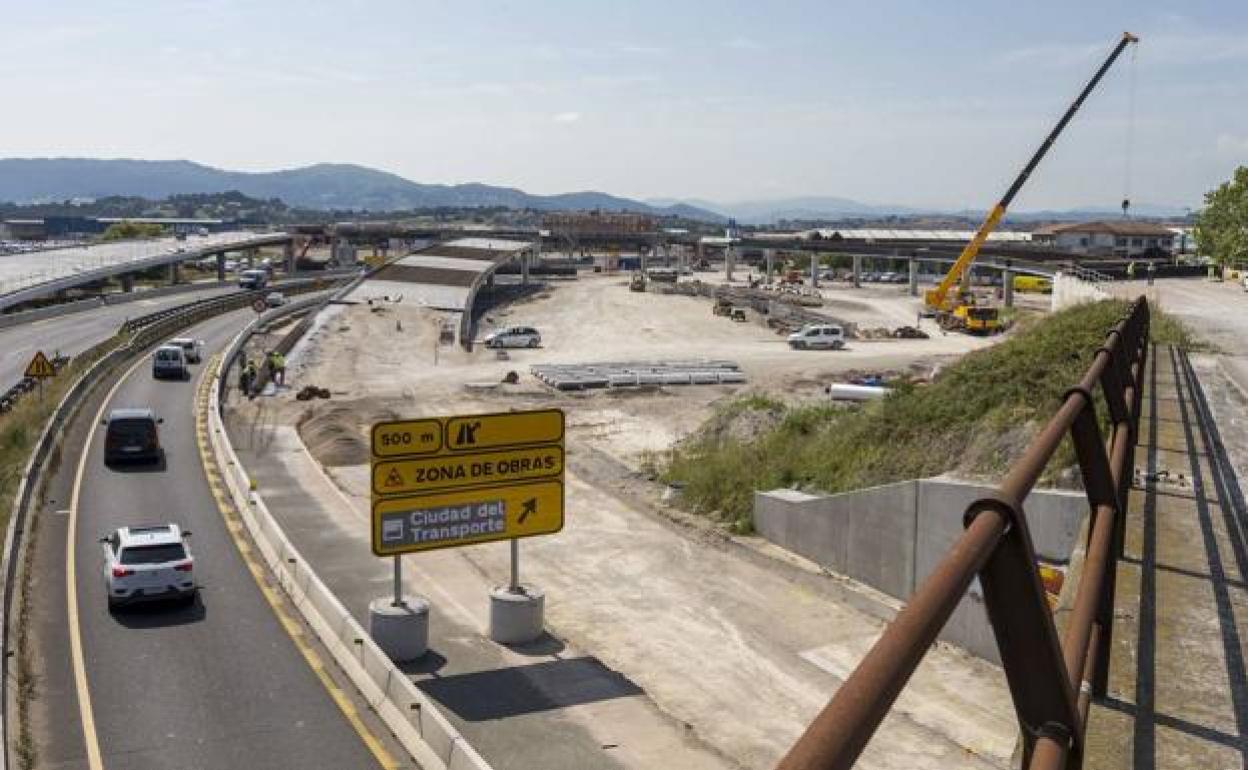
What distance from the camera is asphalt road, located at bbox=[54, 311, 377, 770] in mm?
15227

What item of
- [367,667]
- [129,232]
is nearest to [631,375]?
[367,667]

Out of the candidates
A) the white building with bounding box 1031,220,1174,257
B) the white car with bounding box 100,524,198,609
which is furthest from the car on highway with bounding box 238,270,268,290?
the white building with bounding box 1031,220,1174,257

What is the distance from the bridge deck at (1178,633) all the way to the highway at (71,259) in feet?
302

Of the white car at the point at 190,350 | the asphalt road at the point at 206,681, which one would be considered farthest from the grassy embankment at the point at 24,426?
the white car at the point at 190,350

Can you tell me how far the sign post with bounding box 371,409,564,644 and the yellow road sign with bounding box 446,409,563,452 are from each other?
18 millimetres

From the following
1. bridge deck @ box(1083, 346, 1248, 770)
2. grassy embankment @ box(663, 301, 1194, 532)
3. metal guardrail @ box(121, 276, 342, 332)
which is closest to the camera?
bridge deck @ box(1083, 346, 1248, 770)

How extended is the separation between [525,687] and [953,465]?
1365cm

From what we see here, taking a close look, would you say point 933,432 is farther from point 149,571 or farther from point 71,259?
point 71,259

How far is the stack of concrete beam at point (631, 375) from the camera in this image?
5981 centimetres

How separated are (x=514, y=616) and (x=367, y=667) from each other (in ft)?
10.1

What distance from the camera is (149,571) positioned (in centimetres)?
2092

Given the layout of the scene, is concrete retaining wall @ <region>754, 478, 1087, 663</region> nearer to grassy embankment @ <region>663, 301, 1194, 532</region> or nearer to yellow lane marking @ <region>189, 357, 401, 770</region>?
grassy embankment @ <region>663, 301, 1194, 532</region>

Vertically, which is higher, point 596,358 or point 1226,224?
point 1226,224

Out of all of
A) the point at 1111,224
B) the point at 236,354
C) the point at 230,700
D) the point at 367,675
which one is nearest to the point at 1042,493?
the point at 367,675
